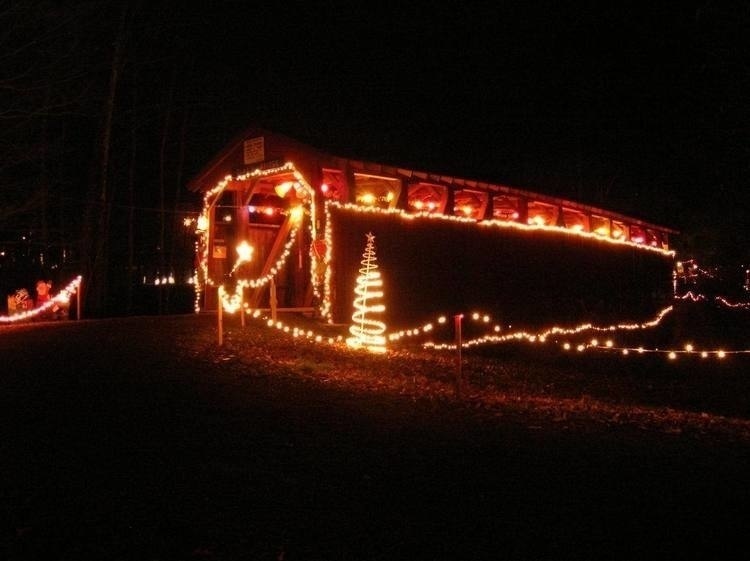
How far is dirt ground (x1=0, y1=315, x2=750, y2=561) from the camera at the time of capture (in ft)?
15.8

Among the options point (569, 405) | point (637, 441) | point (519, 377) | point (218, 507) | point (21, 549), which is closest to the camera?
point (21, 549)

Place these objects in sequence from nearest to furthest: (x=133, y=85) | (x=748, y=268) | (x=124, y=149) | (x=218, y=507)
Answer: (x=218, y=507), (x=133, y=85), (x=124, y=149), (x=748, y=268)

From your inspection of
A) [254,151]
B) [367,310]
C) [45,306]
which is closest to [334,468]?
[367,310]

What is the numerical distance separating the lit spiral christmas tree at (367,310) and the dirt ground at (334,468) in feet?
8.67

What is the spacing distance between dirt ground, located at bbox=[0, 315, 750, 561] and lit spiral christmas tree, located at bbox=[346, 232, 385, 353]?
8.67 ft

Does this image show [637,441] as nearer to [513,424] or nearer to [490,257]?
[513,424]

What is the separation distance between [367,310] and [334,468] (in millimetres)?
8508

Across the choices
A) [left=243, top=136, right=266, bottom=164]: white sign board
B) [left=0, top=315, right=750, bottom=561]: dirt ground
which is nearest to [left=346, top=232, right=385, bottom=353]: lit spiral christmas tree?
[left=0, top=315, right=750, bottom=561]: dirt ground

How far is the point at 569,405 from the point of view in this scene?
34.4 feet

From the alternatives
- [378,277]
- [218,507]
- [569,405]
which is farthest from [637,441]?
[378,277]

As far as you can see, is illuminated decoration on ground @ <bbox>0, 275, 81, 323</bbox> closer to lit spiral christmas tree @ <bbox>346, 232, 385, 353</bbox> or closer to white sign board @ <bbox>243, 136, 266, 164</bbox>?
white sign board @ <bbox>243, 136, 266, 164</bbox>

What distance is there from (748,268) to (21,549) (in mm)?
41894

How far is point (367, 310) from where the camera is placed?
583 inches

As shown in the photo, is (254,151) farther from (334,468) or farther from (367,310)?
(334,468)
